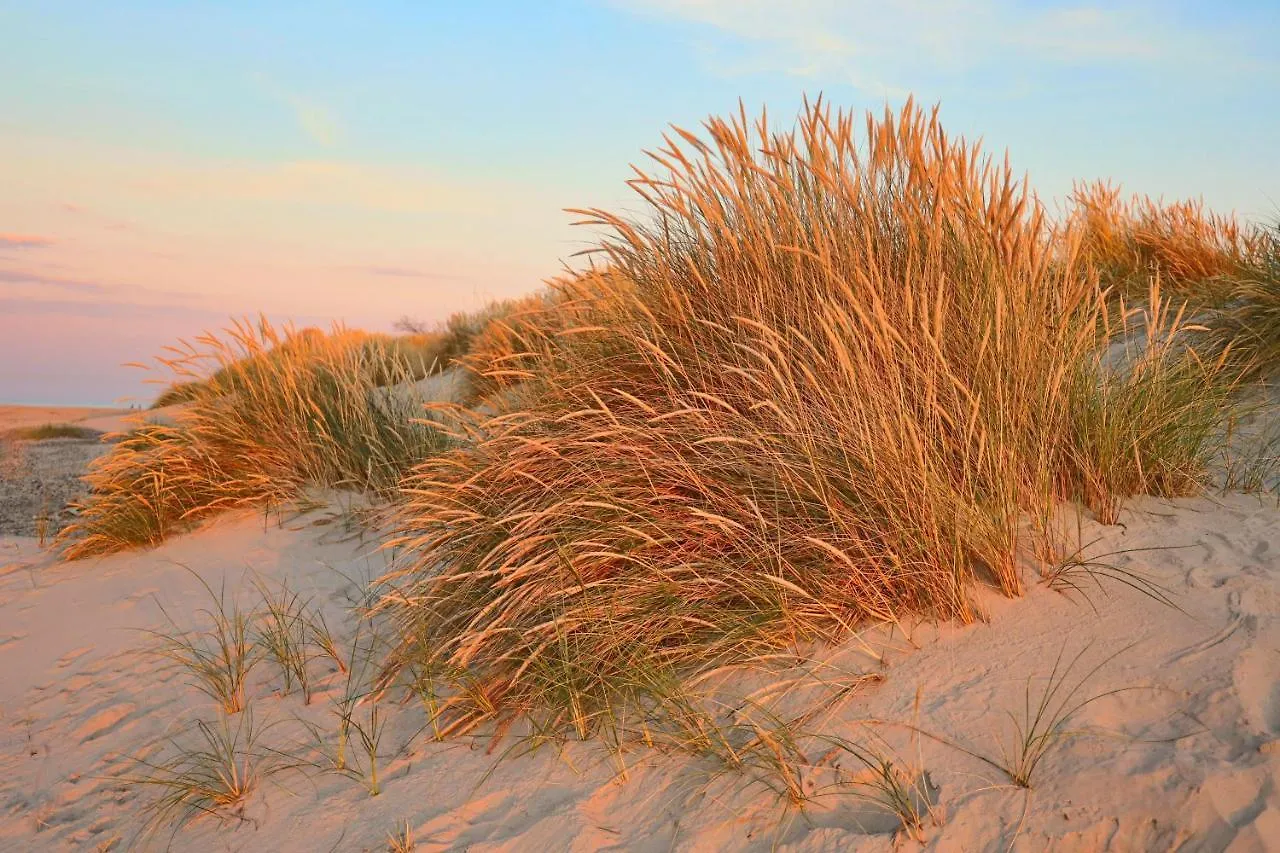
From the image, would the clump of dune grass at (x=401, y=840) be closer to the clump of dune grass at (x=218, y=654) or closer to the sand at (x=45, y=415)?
the clump of dune grass at (x=218, y=654)

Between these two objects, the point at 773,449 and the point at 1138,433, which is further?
the point at 1138,433

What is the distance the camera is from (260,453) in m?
6.31

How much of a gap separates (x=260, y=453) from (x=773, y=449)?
4.55 meters

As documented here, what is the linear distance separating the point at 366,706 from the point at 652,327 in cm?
182

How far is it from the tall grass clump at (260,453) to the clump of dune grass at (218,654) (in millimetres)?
1187

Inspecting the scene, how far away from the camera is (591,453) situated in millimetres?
3254

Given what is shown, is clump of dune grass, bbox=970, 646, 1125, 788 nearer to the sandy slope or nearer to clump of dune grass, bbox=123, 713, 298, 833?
the sandy slope

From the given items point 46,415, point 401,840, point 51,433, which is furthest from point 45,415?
point 401,840

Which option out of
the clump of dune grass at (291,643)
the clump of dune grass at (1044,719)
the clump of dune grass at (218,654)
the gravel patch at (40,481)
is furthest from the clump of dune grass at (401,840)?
the gravel patch at (40,481)

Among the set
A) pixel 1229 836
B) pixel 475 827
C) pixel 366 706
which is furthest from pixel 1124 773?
pixel 366 706

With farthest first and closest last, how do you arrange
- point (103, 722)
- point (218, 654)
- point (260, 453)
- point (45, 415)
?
point (45, 415), point (260, 453), point (218, 654), point (103, 722)

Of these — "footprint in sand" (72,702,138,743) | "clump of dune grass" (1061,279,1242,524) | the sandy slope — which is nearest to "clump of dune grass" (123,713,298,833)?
the sandy slope

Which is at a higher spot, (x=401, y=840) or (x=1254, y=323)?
(x=1254, y=323)

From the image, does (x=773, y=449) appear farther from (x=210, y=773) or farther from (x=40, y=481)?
(x=40, y=481)
